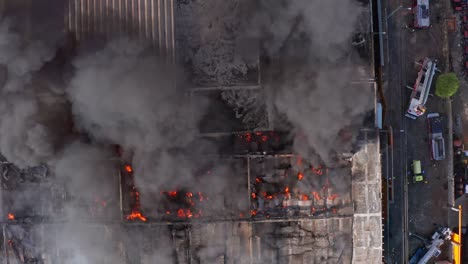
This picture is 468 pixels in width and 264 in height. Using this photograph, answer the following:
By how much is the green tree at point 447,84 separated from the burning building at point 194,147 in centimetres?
316

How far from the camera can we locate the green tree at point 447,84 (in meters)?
17.1

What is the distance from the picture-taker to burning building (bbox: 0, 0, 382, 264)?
15.4 meters

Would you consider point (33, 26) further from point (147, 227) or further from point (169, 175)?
point (147, 227)

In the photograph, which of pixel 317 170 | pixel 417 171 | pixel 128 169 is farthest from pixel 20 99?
pixel 417 171

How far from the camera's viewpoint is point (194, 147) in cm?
1594

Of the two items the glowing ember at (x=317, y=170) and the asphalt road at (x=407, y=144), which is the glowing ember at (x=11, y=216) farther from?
the asphalt road at (x=407, y=144)

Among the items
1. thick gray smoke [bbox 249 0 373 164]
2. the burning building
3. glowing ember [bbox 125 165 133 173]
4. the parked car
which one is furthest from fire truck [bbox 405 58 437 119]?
glowing ember [bbox 125 165 133 173]

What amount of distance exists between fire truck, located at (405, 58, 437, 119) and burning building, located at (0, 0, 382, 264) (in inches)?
98.3

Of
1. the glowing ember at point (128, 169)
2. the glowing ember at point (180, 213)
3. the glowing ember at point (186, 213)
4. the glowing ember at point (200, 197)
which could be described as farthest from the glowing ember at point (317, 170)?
the glowing ember at point (128, 169)

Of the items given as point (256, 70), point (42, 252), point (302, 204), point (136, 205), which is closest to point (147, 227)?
point (136, 205)

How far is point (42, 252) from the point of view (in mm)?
16438

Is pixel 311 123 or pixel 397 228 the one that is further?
pixel 397 228

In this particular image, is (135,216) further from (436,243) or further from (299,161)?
(436,243)

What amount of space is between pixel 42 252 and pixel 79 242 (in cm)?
148
